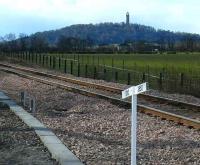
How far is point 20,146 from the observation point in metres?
10.9

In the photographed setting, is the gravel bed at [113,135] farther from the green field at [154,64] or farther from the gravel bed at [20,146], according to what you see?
the green field at [154,64]

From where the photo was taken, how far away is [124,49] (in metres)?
153

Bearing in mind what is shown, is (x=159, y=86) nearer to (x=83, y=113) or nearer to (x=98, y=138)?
(x=83, y=113)

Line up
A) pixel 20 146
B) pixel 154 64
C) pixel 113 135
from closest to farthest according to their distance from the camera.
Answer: pixel 20 146
pixel 113 135
pixel 154 64

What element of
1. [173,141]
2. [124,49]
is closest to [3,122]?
[173,141]

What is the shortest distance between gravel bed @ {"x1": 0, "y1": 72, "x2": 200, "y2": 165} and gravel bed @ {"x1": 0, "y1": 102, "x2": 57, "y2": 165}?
0.62 meters

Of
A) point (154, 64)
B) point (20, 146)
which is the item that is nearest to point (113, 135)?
point (20, 146)

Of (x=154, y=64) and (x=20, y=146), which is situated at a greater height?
(x=20, y=146)

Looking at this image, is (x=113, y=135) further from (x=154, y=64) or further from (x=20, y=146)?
(x=154, y=64)

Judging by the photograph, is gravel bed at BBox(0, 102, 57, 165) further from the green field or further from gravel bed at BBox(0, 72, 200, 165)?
the green field

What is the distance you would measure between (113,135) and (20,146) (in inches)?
105

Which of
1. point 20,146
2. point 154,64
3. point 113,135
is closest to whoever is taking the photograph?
point 20,146

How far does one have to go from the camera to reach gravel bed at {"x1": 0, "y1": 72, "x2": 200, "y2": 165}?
1003 centimetres

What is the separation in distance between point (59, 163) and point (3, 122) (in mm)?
5472
